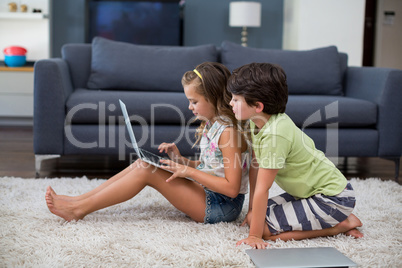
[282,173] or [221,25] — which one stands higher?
[221,25]

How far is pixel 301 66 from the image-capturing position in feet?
11.4

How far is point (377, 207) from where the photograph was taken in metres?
2.11

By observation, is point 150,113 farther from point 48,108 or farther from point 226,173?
point 226,173

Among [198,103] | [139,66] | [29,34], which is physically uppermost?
[29,34]

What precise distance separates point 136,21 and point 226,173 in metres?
4.27

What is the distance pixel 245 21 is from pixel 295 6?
2.10ft

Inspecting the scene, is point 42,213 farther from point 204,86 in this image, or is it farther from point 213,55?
point 213,55

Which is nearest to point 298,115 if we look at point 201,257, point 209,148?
point 209,148

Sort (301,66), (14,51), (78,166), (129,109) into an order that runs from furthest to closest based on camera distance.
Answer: (14,51), (301,66), (78,166), (129,109)

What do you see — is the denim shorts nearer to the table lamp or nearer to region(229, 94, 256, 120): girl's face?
region(229, 94, 256, 120): girl's face

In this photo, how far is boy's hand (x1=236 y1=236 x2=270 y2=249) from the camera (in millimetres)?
1533

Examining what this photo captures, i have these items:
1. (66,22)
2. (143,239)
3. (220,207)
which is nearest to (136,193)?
(143,239)

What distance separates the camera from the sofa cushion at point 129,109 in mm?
2783

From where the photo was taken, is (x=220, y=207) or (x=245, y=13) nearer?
(x=220, y=207)
